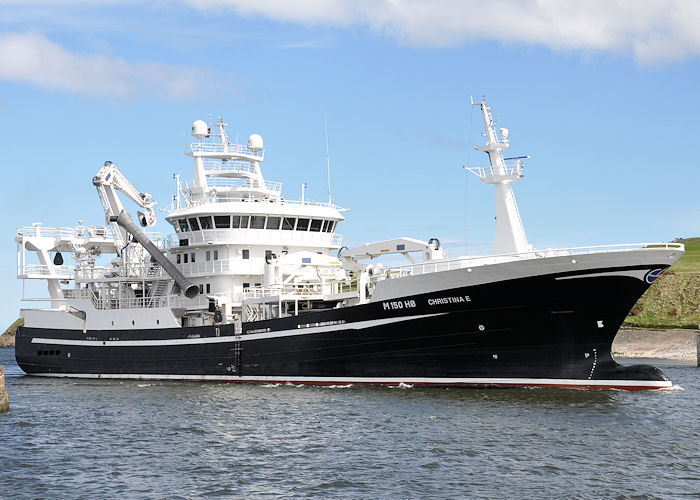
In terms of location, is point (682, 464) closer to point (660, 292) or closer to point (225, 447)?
point (225, 447)

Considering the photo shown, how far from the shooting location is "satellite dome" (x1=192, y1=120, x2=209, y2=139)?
37562mm

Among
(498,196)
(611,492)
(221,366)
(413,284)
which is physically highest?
(498,196)

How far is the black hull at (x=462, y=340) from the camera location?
24.1 meters

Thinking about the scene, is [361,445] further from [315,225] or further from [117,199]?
[117,199]

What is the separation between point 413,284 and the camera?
1013 inches

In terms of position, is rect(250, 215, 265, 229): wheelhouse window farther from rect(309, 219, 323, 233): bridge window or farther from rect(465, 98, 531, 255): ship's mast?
rect(465, 98, 531, 255): ship's mast

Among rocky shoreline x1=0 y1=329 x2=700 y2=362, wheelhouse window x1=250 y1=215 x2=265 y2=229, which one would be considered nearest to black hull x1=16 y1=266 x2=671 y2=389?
wheelhouse window x1=250 y1=215 x2=265 y2=229

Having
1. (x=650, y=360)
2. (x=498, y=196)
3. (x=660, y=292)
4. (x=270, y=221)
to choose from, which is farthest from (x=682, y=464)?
(x=660, y=292)

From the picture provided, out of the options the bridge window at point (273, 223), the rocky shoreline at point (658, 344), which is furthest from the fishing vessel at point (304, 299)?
the rocky shoreline at point (658, 344)

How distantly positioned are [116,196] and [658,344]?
36.3 meters

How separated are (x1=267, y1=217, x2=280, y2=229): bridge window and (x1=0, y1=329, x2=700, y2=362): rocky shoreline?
29724 mm

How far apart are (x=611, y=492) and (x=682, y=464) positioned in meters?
2.74

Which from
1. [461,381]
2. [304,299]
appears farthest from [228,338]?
[461,381]

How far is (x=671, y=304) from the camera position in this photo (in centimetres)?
6109
